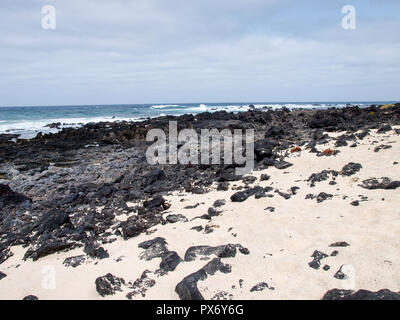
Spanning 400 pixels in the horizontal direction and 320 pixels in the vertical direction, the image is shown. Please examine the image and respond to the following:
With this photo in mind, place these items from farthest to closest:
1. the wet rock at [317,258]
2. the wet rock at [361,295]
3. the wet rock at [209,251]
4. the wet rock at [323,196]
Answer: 1. the wet rock at [323,196]
2. the wet rock at [209,251]
3. the wet rock at [317,258]
4. the wet rock at [361,295]

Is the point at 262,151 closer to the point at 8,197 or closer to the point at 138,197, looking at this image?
the point at 138,197

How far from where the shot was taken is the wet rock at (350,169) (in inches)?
289

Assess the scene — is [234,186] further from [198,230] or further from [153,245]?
[153,245]

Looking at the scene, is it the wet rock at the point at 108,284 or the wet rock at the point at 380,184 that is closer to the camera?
the wet rock at the point at 108,284

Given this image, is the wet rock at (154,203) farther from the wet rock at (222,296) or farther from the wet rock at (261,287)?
the wet rock at (261,287)

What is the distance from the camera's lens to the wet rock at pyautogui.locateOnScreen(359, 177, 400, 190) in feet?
20.2

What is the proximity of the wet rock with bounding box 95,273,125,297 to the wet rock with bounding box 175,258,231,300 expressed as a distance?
843 millimetres

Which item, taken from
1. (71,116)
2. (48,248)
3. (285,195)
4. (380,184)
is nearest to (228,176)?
(285,195)

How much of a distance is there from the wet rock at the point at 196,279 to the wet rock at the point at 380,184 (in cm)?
395

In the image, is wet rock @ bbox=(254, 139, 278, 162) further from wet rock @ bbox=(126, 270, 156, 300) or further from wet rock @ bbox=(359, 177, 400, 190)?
wet rock @ bbox=(126, 270, 156, 300)

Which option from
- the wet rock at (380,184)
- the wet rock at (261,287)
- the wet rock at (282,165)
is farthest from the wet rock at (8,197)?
the wet rock at (380,184)

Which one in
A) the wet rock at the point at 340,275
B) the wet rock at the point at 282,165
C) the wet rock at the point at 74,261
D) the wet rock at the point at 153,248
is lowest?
the wet rock at the point at 74,261

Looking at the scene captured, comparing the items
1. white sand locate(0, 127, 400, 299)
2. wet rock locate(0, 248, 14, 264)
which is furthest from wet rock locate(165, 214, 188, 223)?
wet rock locate(0, 248, 14, 264)

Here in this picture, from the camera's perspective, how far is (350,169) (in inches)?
296
